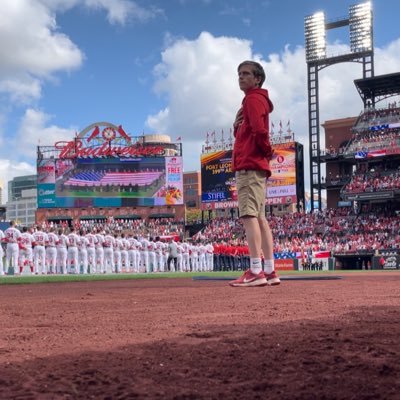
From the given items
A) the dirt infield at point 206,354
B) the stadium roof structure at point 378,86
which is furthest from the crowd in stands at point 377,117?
the dirt infield at point 206,354

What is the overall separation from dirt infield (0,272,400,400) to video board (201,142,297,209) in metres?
43.4

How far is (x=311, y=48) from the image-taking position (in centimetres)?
5356

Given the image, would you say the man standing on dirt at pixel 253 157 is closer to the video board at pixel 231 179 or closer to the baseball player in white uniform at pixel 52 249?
the baseball player in white uniform at pixel 52 249

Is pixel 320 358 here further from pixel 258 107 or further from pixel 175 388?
pixel 258 107

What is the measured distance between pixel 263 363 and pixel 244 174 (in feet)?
13.0

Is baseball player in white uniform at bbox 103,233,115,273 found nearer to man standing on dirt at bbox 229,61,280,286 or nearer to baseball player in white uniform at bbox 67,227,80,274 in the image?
baseball player in white uniform at bbox 67,227,80,274

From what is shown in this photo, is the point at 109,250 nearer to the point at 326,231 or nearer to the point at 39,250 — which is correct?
the point at 39,250

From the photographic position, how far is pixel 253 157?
602cm

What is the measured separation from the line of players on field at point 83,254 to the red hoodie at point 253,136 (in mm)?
14327

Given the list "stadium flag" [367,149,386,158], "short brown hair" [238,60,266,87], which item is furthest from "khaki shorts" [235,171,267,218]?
"stadium flag" [367,149,386,158]

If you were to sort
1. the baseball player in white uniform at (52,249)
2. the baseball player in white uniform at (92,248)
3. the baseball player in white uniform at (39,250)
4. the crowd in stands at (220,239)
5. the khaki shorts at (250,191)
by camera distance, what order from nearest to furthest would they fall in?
1. the khaki shorts at (250,191)
2. the baseball player in white uniform at (39,250)
3. the baseball player in white uniform at (52,249)
4. the baseball player in white uniform at (92,248)
5. the crowd in stands at (220,239)

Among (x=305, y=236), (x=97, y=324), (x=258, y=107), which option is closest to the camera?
(x=97, y=324)

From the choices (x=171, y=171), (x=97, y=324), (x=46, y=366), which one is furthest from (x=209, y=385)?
(x=171, y=171)

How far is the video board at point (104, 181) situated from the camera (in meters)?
56.0
